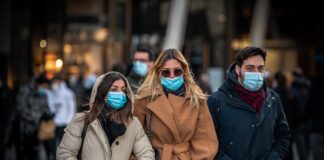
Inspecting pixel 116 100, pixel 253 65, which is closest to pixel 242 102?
pixel 253 65

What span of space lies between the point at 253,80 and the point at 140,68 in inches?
91.0

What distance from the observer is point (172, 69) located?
641cm

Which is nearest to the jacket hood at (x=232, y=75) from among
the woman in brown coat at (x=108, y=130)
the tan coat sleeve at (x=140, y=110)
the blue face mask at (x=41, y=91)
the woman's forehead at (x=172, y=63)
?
the woman's forehead at (x=172, y=63)

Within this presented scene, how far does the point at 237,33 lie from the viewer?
26.8m

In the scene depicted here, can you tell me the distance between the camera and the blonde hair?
6340mm

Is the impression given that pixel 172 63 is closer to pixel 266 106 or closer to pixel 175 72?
pixel 175 72

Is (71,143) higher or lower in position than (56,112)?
higher

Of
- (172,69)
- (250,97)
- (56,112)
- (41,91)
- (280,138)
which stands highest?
(172,69)

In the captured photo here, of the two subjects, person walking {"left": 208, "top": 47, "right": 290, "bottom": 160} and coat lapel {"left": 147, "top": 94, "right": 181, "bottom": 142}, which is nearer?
coat lapel {"left": 147, "top": 94, "right": 181, "bottom": 142}

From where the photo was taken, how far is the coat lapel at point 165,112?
20.3 ft

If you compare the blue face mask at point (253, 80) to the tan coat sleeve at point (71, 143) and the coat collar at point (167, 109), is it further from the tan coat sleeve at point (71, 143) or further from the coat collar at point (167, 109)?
the tan coat sleeve at point (71, 143)

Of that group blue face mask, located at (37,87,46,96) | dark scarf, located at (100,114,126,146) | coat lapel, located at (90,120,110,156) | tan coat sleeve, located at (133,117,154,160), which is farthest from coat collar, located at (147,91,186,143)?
blue face mask, located at (37,87,46,96)

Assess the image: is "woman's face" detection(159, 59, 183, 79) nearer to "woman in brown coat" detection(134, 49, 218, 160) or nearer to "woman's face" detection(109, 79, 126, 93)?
"woman in brown coat" detection(134, 49, 218, 160)

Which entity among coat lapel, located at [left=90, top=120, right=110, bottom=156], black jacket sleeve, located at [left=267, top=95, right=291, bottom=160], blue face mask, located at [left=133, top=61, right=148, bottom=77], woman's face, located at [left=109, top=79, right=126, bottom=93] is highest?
woman's face, located at [left=109, top=79, right=126, bottom=93]
